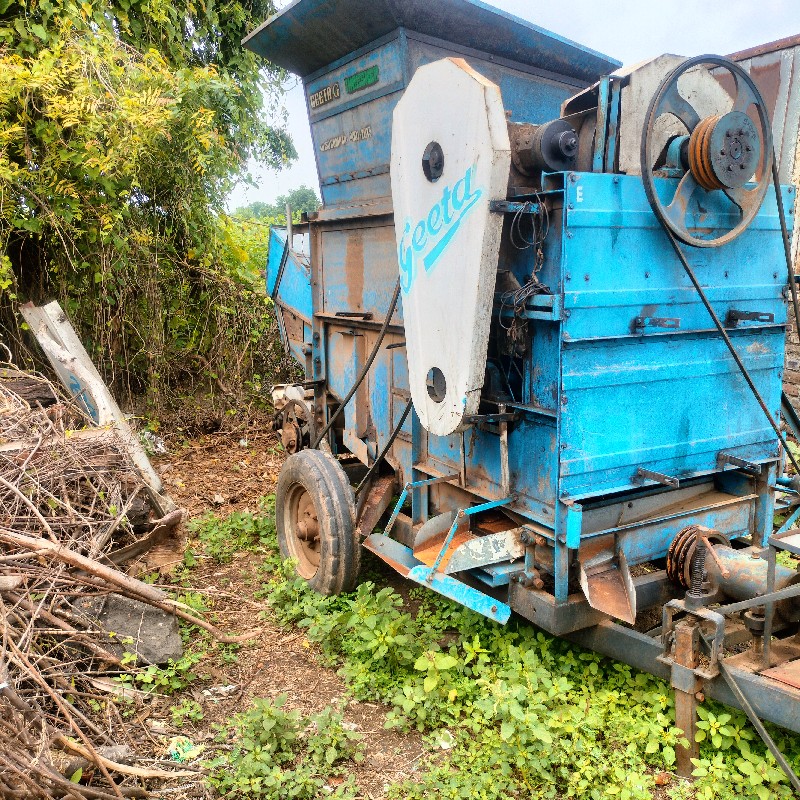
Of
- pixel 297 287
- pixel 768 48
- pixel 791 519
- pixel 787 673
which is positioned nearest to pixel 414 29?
pixel 297 287

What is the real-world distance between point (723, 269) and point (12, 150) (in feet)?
18.3

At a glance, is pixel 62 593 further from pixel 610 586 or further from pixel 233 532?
pixel 610 586

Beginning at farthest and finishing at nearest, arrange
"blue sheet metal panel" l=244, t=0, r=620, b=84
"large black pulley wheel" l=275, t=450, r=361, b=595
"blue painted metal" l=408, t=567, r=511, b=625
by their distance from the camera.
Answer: "large black pulley wheel" l=275, t=450, r=361, b=595 < "blue sheet metal panel" l=244, t=0, r=620, b=84 < "blue painted metal" l=408, t=567, r=511, b=625

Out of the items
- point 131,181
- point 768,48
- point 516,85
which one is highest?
point 768,48

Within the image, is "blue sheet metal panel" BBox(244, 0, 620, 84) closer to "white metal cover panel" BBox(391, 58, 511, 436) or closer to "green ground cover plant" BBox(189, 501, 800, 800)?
"white metal cover panel" BBox(391, 58, 511, 436)

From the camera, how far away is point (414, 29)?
379 cm

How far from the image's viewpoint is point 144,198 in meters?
6.99

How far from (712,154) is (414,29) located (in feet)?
5.72

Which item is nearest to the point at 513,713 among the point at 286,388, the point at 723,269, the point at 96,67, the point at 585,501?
the point at 585,501

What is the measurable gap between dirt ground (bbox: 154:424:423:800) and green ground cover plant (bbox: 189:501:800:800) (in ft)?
0.28

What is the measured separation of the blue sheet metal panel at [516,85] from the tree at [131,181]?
297 centimetres

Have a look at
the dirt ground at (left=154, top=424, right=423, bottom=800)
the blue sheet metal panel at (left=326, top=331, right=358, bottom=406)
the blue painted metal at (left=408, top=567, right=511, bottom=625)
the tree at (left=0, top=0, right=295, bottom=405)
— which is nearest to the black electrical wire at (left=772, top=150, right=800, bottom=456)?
the blue painted metal at (left=408, top=567, right=511, bottom=625)

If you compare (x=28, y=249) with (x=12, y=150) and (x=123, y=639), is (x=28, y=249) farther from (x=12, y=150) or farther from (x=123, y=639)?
(x=123, y=639)

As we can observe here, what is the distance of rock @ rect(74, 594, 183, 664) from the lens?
3.53 m
